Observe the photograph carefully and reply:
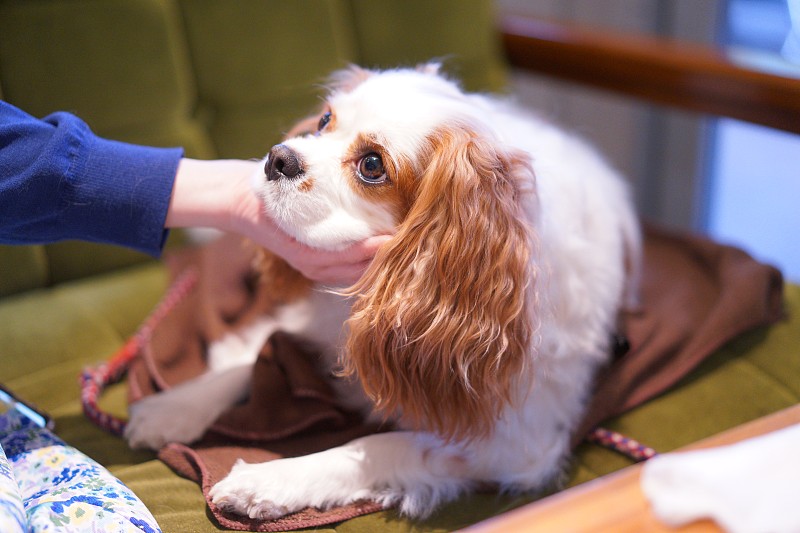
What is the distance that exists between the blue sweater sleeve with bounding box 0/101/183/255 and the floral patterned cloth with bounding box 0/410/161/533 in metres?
0.30

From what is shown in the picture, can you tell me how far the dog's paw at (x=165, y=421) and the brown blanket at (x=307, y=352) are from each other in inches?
1.0

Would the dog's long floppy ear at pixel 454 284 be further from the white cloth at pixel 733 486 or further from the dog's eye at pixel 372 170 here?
the white cloth at pixel 733 486

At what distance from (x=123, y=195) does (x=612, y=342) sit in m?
0.88

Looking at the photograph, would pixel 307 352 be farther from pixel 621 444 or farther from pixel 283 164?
pixel 621 444

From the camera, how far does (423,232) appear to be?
3.55 feet

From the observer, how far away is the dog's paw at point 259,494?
107 centimetres

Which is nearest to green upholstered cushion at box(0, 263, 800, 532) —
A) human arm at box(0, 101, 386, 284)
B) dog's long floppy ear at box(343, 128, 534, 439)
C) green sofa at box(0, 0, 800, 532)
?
green sofa at box(0, 0, 800, 532)

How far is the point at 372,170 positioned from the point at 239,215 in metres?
0.23

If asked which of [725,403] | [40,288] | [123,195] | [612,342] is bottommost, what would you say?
[725,403]

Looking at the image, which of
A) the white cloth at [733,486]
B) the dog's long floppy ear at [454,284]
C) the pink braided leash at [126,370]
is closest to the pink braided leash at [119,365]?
the pink braided leash at [126,370]

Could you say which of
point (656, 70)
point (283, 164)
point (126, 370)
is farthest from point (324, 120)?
point (656, 70)

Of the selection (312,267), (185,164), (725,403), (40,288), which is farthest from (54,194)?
(725,403)

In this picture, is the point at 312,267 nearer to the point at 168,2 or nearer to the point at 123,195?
the point at 123,195

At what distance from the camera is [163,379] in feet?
4.61
